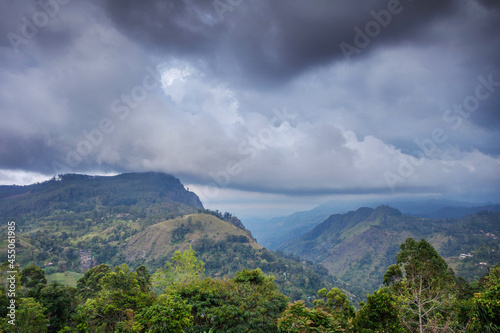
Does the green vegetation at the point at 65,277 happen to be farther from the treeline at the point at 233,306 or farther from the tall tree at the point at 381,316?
the tall tree at the point at 381,316

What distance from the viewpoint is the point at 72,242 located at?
194125mm

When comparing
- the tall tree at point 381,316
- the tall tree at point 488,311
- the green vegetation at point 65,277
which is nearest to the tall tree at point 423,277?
the tall tree at point 381,316

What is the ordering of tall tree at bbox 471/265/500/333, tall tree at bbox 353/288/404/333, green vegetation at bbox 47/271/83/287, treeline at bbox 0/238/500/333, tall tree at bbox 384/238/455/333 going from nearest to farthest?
tall tree at bbox 471/265/500/333
treeline at bbox 0/238/500/333
tall tree at bbox 353/288/404/333
tall tree at bbox 384/238/455/333
green vegetation at bbox 47/271/83/287

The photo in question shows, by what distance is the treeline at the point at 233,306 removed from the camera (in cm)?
1504

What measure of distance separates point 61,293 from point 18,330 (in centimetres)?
995

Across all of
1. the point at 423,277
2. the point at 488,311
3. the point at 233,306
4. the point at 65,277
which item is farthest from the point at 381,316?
the point at 65,277

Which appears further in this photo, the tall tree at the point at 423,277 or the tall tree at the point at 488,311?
the tall tree at the point at 423,277

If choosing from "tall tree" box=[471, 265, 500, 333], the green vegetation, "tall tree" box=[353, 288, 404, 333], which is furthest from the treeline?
the green vegetation

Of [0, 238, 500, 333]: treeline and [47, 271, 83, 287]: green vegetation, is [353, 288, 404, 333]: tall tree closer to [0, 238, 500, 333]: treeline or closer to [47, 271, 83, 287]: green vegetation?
[0, 238, 500, 333]: treeline

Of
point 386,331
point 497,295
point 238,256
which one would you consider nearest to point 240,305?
point 386,331

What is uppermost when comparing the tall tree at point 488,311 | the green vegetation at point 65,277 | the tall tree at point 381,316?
the tall tree at point 488,311

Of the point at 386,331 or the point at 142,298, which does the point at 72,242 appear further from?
the point at 386,331

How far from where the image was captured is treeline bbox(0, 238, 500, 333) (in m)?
15.0

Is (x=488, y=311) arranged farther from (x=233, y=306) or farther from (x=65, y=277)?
(x=65, y=277)
